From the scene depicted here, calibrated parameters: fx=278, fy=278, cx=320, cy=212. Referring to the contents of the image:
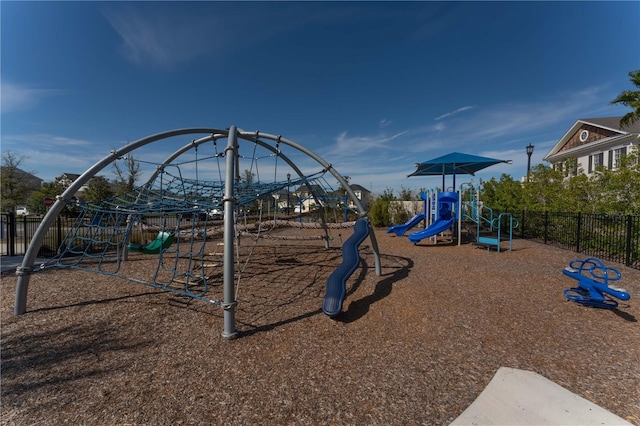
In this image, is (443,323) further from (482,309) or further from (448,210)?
(448,210)

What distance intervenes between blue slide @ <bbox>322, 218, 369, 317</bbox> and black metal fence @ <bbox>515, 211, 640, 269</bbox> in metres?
7.37

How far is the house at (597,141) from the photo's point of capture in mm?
21625

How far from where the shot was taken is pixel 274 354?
3273 mm

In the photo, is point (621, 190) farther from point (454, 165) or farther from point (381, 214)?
point (381, 214)

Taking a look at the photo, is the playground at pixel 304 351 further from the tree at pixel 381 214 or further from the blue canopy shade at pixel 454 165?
the tree at pixel 381 214

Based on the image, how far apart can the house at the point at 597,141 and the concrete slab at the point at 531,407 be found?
23.7 meters

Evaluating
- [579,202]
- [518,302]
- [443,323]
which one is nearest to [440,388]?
[443,323]

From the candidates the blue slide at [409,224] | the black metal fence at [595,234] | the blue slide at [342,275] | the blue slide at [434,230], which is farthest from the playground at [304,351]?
the blue slide at [409,224]

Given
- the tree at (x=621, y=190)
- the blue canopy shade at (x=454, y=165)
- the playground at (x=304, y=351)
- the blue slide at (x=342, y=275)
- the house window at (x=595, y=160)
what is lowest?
the playground at (x=304, y=351)

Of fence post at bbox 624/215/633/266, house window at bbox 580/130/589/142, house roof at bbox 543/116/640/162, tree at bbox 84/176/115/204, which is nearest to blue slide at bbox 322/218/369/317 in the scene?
fence post at bbox 624/215/633/266

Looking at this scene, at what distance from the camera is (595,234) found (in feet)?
29.3

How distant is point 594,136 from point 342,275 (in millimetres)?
32719

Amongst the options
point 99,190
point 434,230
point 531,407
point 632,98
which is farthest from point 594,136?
point 99,190

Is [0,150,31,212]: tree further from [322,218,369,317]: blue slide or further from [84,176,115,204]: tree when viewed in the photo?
[322,218,369,317]: blue slide
